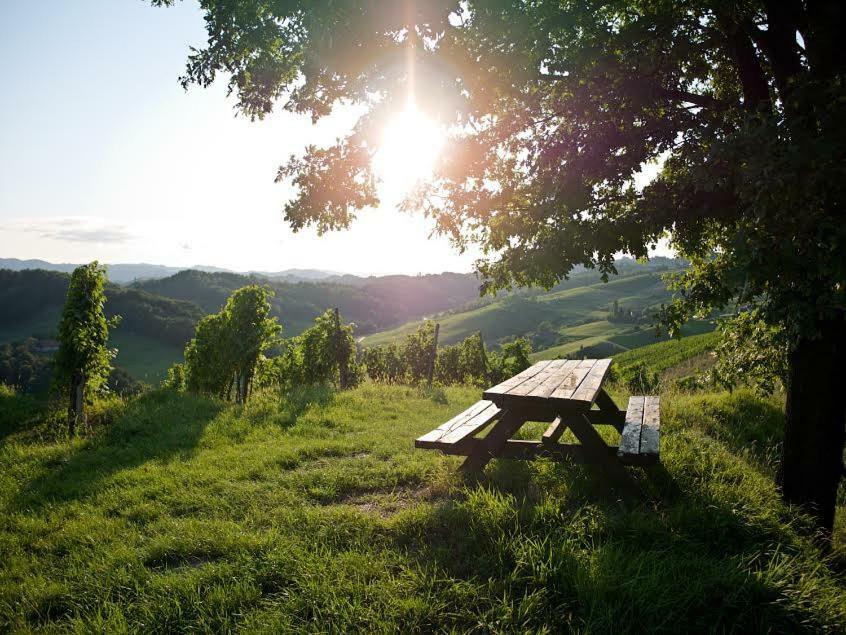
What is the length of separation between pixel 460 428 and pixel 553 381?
1283mm

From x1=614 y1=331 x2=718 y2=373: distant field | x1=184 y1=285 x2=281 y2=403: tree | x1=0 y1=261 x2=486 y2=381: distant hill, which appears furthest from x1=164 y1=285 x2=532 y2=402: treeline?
x1=0 y1=261 x2=486 y2=381: distant hill

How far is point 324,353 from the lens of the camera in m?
16.4

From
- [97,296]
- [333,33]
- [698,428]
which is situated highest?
[333,33]

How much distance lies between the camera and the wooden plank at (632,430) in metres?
3.97

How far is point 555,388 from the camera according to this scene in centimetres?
485

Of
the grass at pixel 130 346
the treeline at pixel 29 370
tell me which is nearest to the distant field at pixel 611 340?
the treeline at pixel 29 370

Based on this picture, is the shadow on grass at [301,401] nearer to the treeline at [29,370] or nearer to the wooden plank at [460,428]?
the wooden plank at [460,428]

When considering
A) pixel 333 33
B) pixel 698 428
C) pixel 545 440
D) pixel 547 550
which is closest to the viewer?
pixel 547 550

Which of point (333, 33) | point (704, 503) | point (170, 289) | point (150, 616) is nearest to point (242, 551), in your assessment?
point (150, 616)

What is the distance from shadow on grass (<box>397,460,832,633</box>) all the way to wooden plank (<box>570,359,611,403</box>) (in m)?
0.75

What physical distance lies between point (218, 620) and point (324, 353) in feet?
45.2

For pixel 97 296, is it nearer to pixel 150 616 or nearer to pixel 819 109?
pixel 150 616

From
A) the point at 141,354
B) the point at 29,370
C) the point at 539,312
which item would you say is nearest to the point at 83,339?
the point at 29,370

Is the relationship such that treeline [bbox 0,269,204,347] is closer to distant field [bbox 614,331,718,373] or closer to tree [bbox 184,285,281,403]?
distant field [bbox 614,331,718,373]
